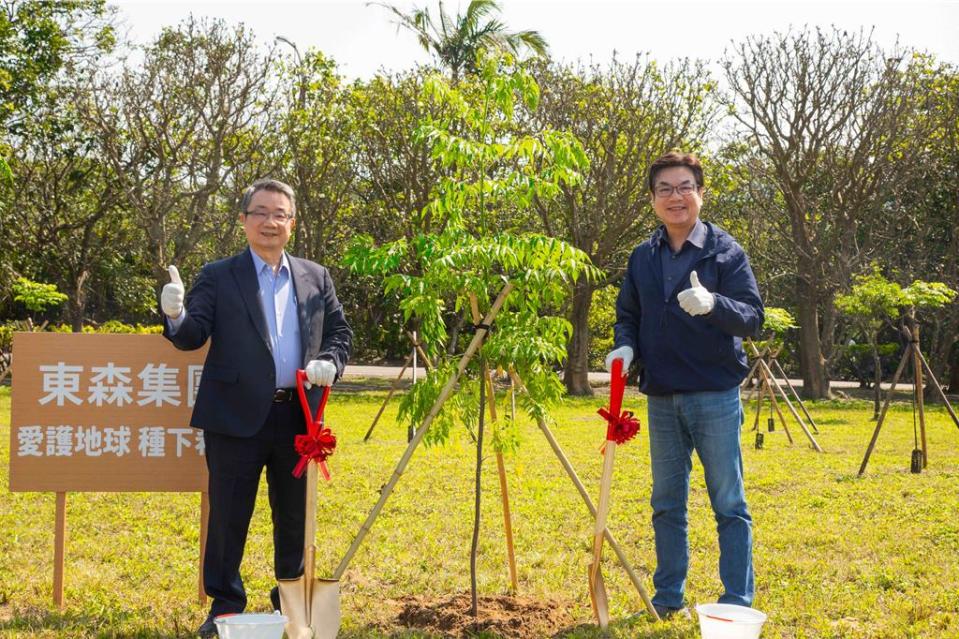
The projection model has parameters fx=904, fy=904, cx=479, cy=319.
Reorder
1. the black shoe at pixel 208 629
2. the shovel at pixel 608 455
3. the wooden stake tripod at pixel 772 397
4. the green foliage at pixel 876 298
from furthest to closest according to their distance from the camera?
1. the green foliage at pixel 876 298
2. the wooden stake tripod at pixel 772 397
3. the black shoe at pixel 208 629
4. the shovel at pixel 608 455

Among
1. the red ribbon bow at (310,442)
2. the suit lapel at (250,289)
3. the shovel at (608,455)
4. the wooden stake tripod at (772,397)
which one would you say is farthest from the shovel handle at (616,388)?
the wooden stake tripod at (772,397)

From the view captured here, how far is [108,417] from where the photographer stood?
5.16 metres

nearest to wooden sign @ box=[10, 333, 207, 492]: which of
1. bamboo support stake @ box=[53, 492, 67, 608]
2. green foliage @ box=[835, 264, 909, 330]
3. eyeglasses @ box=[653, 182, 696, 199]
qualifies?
bamboo support stake @ box=[53, 492, 67, 608]

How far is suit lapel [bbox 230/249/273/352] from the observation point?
14.1 ft

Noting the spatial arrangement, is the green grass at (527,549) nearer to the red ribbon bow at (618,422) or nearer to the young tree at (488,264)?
the young tree at (488,264)

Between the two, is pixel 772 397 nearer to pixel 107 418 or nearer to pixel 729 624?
pixel 107 418

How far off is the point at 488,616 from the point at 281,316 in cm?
195

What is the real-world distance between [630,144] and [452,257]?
18557mm

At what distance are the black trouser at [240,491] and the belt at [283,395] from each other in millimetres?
29

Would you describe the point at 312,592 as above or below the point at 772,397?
below

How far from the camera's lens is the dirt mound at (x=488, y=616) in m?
4.64

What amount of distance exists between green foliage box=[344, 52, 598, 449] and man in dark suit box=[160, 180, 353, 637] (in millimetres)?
480

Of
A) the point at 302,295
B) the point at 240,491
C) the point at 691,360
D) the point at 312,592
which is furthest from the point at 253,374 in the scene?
the point at 691,360

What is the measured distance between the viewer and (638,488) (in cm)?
941
